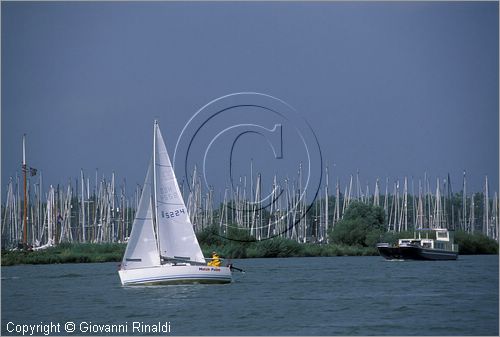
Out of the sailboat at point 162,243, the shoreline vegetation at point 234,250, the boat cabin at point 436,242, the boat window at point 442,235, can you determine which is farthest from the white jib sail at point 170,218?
the boat window at point 442,235

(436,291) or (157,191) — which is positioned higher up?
(157,191)

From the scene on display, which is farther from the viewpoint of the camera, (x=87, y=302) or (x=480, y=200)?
(x=480, y=200)

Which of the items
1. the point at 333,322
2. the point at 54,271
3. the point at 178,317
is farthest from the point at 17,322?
the point at 54,271

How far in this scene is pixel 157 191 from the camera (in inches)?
2112

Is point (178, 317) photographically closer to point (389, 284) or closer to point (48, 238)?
point (389, 284)

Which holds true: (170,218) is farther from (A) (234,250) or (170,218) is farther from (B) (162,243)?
(A) (234,250)

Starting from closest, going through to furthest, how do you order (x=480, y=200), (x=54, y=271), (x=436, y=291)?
(x=436, y=291), (x=54, y=271), (x=480, y=200)

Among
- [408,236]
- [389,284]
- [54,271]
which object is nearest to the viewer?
[389,284]

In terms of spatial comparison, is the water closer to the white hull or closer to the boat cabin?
the white hull

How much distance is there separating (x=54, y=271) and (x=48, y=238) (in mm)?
41038

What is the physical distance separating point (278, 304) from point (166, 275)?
8044 millimetres

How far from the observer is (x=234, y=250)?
92062mm

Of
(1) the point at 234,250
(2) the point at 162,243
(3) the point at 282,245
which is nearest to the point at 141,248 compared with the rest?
(2) the point at 162,243

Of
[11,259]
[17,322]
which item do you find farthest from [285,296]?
[11,259]
